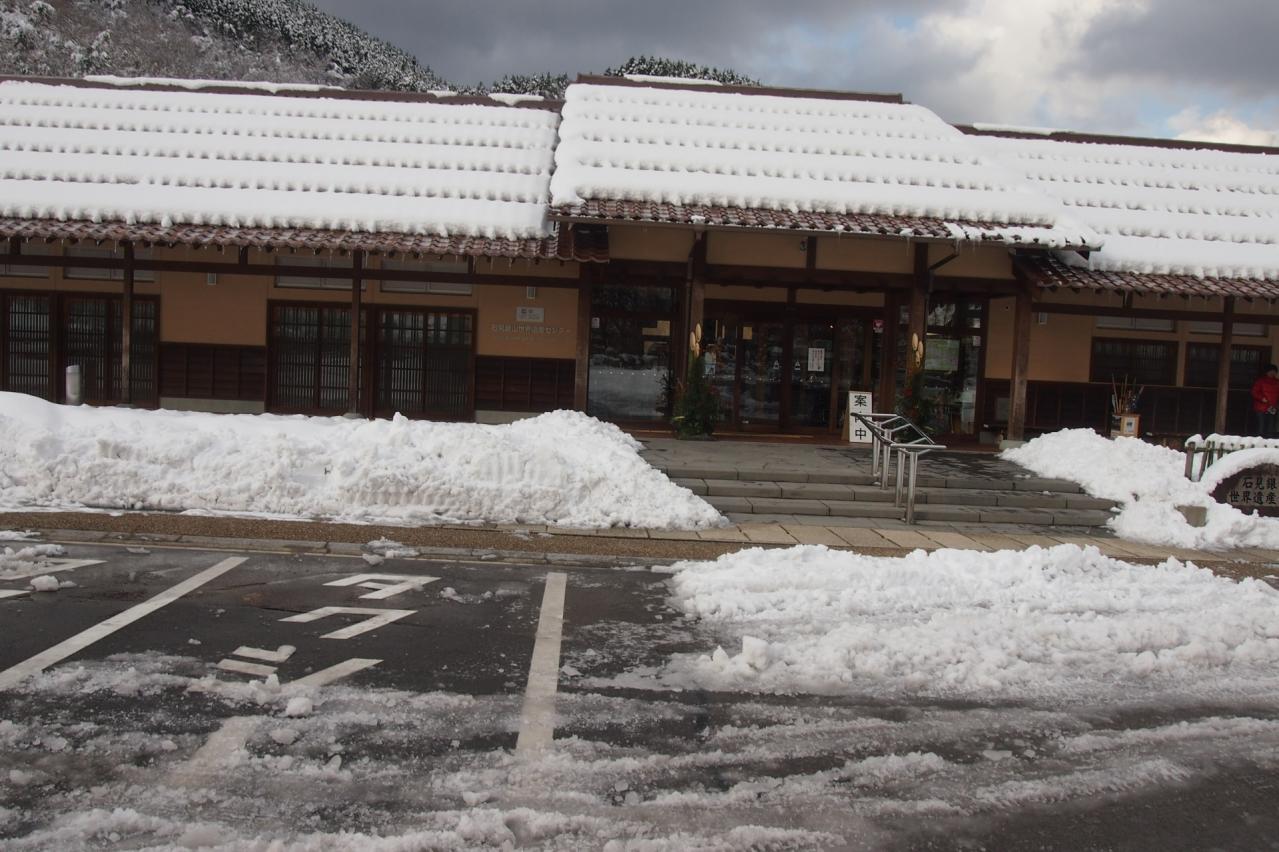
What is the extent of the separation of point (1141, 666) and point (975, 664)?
1060mm

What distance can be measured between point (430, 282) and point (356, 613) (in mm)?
10449

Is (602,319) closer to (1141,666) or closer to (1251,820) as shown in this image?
(1141,666)

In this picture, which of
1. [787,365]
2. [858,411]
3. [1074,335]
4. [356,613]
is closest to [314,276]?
[787,365]

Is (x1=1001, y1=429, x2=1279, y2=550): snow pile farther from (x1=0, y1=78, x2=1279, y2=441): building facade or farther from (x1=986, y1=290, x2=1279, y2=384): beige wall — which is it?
(x1=986, y1=290, x2=1279, y2=384): beige wall

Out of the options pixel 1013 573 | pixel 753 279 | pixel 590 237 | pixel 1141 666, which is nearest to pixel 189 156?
pixel 590 237

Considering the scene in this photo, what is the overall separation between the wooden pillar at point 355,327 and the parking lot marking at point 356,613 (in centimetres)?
860

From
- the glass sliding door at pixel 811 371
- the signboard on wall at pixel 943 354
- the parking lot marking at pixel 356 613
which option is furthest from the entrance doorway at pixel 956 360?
the parking lot marking at pixel 356 613

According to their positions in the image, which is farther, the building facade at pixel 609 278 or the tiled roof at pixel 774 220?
the building facade at pixel 609 278

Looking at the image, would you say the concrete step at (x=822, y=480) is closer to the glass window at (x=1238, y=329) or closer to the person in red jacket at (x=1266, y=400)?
the person in red jacket at (x=1266, y=400)

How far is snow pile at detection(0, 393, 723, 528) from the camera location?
968 centimetres

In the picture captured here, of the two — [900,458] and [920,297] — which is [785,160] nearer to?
[920,297]

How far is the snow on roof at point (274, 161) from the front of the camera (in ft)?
47.8

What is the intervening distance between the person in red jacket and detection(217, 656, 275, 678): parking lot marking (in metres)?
16.5

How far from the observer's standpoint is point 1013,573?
7.65 meters
